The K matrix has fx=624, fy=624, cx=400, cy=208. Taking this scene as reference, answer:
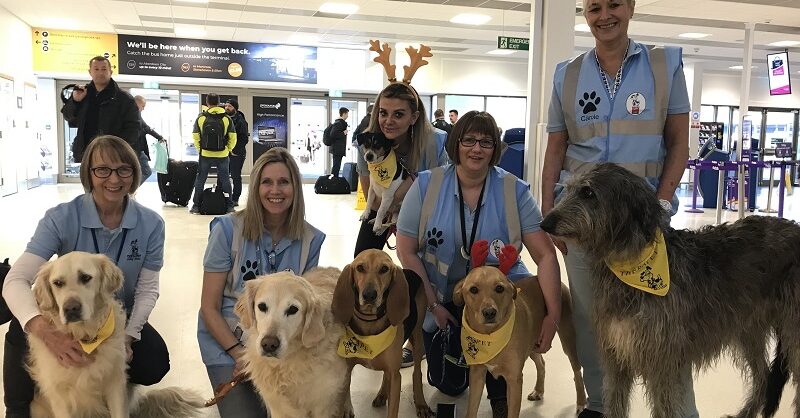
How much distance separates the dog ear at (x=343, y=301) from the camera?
7.83 ft

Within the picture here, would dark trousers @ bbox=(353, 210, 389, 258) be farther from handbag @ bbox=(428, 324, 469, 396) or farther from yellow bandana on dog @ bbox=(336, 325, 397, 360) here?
yellow bandana on dog @ bbox=(336, 325, 397, 360)

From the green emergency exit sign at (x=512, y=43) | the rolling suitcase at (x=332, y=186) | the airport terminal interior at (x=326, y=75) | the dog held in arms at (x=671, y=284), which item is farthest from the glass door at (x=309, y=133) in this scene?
the dog held in arms at (x=671, y=284)

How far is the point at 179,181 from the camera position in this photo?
34.4 ft

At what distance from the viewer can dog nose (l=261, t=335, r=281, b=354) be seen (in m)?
2.11

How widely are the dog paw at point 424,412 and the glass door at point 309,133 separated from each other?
14.5m

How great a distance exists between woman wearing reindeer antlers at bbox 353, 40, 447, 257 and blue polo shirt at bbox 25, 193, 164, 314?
53.0 inches

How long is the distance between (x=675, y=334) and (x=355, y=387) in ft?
5.57

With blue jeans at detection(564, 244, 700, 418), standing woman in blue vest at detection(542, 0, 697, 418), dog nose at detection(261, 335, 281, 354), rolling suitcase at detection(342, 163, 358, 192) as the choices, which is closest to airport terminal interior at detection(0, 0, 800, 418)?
rolling suitcase at detection(342, 163, 358, 192)

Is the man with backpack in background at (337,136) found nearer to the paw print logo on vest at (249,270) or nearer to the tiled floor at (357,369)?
the tiled floor at (357,369)

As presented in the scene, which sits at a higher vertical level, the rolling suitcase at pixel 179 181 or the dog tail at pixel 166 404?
the rolling suitcase at pixel 179 181

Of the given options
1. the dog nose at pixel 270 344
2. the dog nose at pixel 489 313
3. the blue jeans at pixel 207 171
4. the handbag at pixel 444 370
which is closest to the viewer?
the dog nose at pixel 270 344

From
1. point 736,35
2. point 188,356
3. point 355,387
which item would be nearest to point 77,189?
point 188,356

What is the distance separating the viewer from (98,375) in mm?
2305

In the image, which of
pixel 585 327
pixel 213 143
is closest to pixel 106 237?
pixel 585 327
